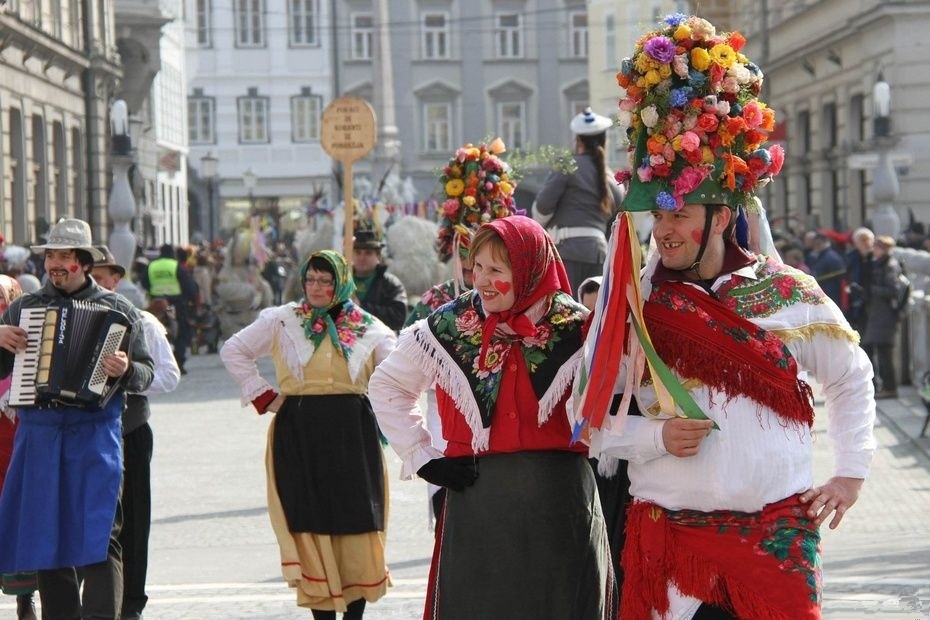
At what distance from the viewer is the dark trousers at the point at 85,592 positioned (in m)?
8.10

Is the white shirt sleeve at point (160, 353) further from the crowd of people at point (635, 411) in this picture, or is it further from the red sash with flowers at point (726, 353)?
the red sash with flowers at point (726, 353)

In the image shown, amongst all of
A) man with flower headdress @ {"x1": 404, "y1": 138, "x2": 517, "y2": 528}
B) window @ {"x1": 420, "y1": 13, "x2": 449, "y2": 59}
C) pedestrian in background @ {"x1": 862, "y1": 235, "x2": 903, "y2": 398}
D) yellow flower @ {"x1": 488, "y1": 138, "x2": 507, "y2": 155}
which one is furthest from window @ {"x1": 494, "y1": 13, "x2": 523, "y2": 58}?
man with flower headdress @ {"x1": 404, "y1": 138, "x2": 517, "y2": 528}

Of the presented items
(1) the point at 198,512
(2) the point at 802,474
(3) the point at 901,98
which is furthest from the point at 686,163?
(3) the point at 901,98

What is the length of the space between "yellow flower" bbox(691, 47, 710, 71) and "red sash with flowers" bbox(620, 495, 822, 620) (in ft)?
3.86

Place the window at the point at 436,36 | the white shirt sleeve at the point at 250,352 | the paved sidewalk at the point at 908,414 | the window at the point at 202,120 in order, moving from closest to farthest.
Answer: the white shirt sleeve at the point at 250,352 < the paved sidewalk at the point at 908,414 < the window at the point at 436,36 < the window at the point at 202,120

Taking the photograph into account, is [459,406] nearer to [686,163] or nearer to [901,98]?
[686,163]

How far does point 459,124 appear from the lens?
73.6 m

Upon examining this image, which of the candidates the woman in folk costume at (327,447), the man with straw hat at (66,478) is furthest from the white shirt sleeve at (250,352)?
the man with straw hat at (66,478)

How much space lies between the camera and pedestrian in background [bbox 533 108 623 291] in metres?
11.1

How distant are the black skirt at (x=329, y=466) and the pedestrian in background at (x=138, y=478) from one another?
612 mm

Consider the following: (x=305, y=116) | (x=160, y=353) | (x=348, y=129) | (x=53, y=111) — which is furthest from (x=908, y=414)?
(x=305, y=116)

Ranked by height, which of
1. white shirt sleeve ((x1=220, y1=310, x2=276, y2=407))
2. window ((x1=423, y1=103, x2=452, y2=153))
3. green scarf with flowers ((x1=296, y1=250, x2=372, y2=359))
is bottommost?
white shirt sleeve ((x1=220, y1=310, x2=276, y2=407))

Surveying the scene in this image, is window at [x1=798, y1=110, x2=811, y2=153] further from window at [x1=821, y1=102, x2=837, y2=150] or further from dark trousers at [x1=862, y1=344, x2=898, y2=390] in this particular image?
dark trousers at [x1=862, y1=344, x2=898, y2=390]

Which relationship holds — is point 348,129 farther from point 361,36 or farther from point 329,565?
point 361,36
